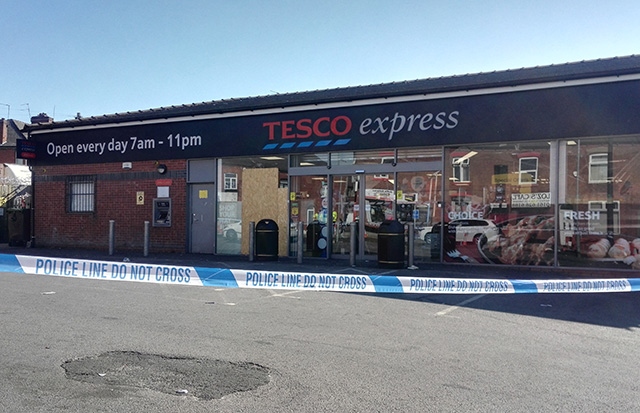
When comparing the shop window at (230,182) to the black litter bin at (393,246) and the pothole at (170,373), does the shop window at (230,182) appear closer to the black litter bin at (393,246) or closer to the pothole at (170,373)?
the black litter bin at (393,246)

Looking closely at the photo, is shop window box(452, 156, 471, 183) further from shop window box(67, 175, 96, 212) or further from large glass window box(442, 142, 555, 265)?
shop window box(67, 175, 96, 212)

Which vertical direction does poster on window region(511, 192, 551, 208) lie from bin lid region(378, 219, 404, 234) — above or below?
above

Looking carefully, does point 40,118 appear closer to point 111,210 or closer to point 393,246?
point 111,210

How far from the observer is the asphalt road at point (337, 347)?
4812 mm

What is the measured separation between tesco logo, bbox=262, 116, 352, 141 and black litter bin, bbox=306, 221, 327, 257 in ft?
8.45

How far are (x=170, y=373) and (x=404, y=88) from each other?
38.0ft

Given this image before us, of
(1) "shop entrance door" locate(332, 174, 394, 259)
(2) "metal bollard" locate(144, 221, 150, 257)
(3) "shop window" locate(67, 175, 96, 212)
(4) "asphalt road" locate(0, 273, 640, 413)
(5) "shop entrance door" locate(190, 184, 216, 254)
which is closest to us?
(4) "asphalt road" locate(0, 273, 640, 413)

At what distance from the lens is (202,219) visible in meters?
18.0

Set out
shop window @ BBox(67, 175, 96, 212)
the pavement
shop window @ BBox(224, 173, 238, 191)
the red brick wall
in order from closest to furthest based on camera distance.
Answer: the pavement
shop window @ BBox(224, 173, 238, 191)
the red brick wall
shop window @ BBox(67, 175, 96, 212)

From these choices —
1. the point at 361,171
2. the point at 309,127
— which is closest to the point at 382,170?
the point at 361,171

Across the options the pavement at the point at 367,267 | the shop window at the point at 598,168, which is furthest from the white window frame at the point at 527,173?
the pavement at the point at 367,267

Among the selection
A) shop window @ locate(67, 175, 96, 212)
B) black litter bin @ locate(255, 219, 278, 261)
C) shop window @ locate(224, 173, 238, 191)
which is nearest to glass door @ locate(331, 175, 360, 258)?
black litter bin @ locate(255, 219, 278, 261)

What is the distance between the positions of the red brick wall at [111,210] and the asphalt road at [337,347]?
7.83m

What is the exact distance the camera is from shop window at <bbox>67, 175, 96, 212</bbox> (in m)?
20.0
